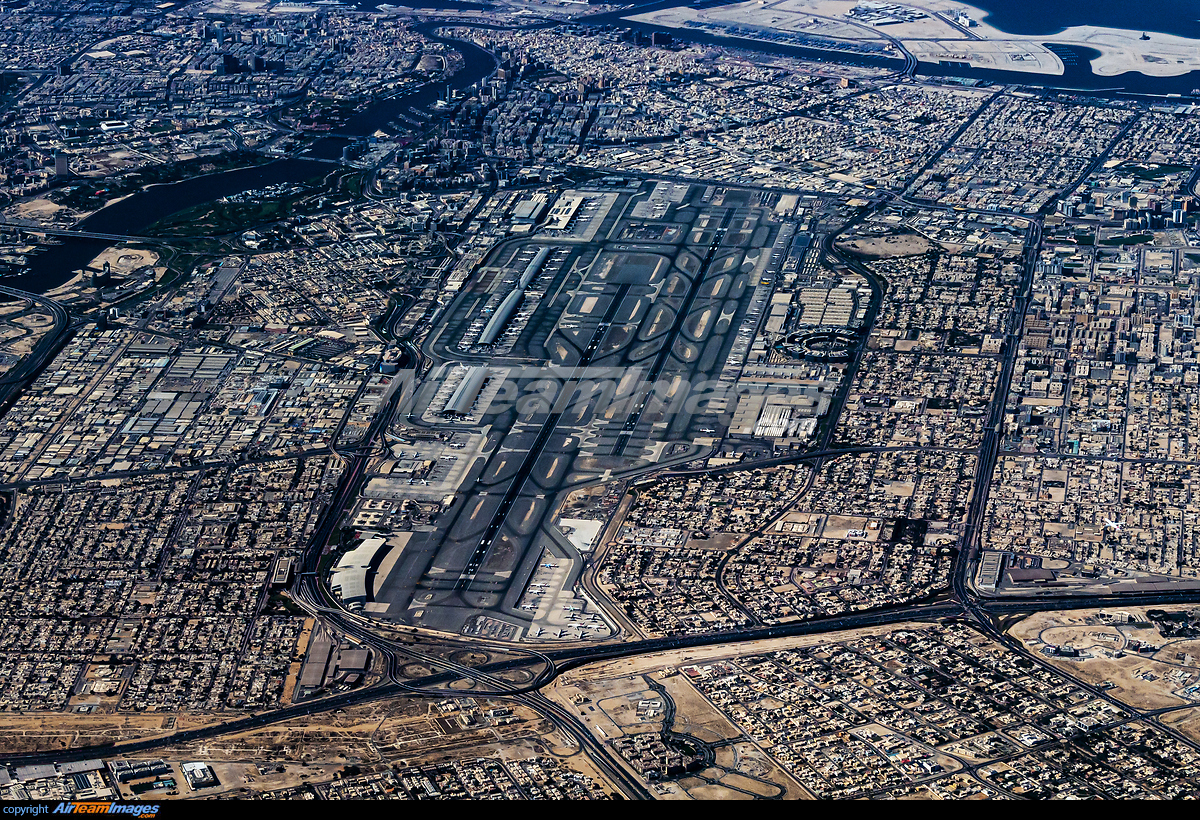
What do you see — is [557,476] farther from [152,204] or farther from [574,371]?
[152,204]

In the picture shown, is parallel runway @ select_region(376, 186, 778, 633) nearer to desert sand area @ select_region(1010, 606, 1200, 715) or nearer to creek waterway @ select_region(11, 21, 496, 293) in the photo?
desert sand area @ select_region(1010, 606, 1200, 715)

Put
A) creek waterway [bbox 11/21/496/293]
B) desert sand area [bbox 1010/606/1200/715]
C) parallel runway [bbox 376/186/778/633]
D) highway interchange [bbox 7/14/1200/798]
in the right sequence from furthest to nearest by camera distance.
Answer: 1. creek waterway [bbox 11/21/496/293]
2. parallel runway [bbox 376/186/778/633]
3. highway interchange [bbox 7/14/1200/798]
4. desert sand area [bbox 1010/606/1200/715]

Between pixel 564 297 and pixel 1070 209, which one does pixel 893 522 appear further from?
pixel 1070 209

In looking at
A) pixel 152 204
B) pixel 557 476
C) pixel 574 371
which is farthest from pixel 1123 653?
pixel 152 204

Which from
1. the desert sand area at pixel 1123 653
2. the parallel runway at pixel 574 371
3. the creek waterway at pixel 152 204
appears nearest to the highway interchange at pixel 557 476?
the parallel runway at pixel 574 371

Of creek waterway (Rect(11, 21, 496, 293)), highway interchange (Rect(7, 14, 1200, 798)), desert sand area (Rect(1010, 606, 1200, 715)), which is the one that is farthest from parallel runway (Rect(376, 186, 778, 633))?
creek waterway (Rect(11, 21, 496, 293))

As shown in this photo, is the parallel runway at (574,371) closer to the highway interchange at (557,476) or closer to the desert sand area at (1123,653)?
the highway interchange at (557,476)

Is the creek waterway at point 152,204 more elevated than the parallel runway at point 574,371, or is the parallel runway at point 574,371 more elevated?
the parallel runway at point 574,371

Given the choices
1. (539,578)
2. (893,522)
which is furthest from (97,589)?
(893,522)
